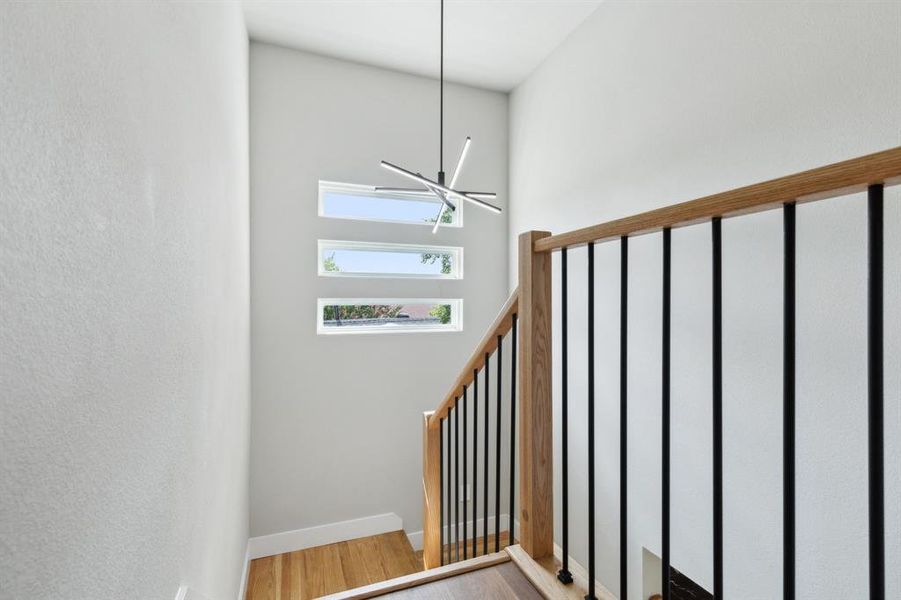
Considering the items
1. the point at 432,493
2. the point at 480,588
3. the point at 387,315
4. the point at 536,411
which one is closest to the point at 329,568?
the point at 432,493

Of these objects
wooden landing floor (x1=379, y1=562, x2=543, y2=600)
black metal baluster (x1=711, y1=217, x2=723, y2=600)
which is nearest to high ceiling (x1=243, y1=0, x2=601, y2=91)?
black metal baluster (x1=711, y1=217, x2=723, y2=600)

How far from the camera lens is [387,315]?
128 inches

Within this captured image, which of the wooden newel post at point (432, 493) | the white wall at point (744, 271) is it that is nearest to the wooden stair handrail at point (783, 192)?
the white wall at point (744, 271)

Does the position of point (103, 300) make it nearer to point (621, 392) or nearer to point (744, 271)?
point (621, 392)

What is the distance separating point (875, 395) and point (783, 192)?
0.94 ft

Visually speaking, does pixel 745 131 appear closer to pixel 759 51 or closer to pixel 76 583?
pixel 759 51

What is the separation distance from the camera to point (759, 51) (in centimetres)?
165

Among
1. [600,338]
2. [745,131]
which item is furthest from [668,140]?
[600,338]

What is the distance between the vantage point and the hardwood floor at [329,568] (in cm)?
256

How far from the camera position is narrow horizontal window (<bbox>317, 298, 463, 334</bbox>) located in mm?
3107

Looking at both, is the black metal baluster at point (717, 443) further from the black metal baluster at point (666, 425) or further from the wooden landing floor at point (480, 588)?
the wooden landing floor at point (480, 588)

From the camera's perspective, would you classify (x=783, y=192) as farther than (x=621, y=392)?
No

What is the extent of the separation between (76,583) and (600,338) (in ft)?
8.00

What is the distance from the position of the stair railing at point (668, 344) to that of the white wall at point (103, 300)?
0.90m
